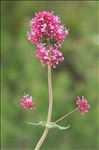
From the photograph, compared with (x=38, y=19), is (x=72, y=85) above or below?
below

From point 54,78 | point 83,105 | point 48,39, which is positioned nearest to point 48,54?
point 48,39

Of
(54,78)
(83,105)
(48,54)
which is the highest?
(48,54)

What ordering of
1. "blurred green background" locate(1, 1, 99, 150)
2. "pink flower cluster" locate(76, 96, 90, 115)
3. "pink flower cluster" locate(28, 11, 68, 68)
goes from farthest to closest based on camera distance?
"blurred green background" locate(1, 1, 99, 150) → "pink flower cluster" locate(76, 96, 90, 115) → "pink flower cluster" locate(28, 11, 68, 68)

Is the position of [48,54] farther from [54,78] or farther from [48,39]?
[54,78]

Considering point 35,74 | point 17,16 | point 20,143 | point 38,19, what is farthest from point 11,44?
point 38,19

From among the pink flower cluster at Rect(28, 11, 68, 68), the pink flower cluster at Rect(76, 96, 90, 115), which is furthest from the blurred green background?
the pink flower cluster at Rect(28, 11, 68, 68)

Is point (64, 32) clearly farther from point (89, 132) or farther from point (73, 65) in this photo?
point (73, 65)

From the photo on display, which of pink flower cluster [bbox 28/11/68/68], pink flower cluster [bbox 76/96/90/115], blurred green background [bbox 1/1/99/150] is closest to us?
pink flower cluster [bbox 28/11/68/68]

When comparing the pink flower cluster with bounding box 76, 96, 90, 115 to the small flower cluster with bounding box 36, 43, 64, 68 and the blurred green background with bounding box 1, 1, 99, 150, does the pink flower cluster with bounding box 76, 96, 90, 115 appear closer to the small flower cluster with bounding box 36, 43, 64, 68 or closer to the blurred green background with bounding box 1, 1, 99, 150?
the small flower cluster with bounding box 36, 43, 64, 68
